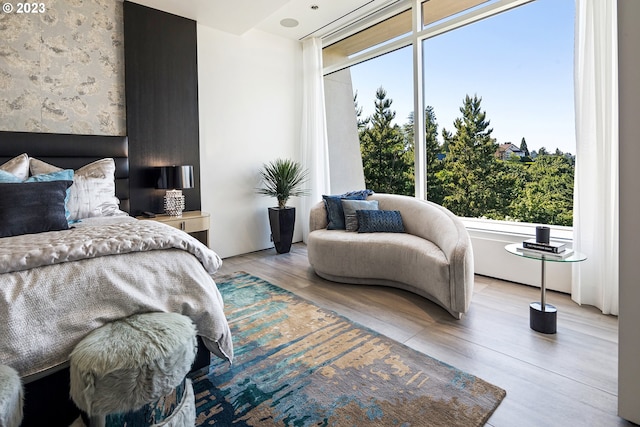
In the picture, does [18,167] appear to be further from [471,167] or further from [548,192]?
[548,192]

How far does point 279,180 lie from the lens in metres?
4.63

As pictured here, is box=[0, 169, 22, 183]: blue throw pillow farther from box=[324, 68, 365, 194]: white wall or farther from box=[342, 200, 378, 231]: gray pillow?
box=[324, 68, 365, 194]: white wall

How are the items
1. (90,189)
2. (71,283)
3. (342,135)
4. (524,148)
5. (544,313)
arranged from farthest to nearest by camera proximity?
(342,135) → (524,148) → (90,189) → (544,313) → (71,283)

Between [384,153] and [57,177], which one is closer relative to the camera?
[57,177]

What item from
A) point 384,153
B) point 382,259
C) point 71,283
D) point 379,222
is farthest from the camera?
point 384,153

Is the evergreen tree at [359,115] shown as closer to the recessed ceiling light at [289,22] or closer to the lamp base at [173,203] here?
the recessed ceiling light at [289,22]

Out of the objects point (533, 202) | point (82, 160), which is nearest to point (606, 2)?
point (533, 202)

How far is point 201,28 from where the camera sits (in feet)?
13.8

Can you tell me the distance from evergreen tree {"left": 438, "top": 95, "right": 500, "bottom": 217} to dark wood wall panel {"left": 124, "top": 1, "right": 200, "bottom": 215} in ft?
10.2

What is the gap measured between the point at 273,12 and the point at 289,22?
814 mm

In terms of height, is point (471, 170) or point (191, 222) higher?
point (471, 170)

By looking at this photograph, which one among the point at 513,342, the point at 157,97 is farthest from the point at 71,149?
the point at 513,342

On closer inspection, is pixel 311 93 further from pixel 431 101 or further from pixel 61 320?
pixel 61 320

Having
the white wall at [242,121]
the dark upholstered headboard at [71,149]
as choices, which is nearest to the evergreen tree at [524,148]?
the white wall at [242,121]
